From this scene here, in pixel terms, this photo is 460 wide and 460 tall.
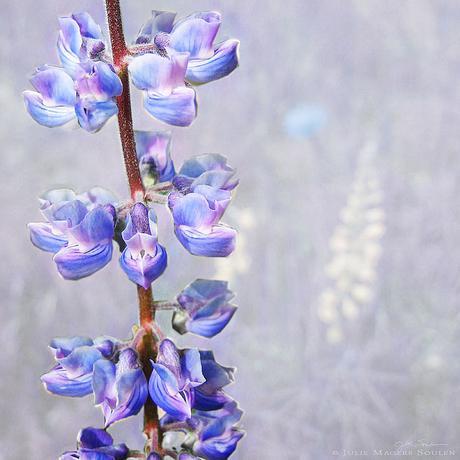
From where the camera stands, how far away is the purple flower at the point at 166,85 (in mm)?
337

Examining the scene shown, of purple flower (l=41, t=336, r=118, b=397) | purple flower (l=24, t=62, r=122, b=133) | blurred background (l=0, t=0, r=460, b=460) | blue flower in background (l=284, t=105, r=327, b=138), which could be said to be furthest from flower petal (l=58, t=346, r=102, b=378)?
blue flower in background (l=284, t=105, r=327, b=138)

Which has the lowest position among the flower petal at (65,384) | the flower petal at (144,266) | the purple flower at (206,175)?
the flower petal at (65,384)

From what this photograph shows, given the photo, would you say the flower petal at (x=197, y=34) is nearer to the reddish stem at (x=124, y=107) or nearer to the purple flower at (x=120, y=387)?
the reddish stem at (x=124, y=107)

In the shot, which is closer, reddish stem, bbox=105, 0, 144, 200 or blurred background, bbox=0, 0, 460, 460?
reddish stem, bbox=105, 0, 144, 200

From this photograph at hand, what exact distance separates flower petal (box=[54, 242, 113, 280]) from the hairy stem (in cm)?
3

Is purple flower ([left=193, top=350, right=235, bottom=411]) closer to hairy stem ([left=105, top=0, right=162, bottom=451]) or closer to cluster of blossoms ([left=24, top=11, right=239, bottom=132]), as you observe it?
hairy stem ([left=105, top=0, right=162, bottom=451])

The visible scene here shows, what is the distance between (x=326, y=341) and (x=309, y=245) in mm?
153

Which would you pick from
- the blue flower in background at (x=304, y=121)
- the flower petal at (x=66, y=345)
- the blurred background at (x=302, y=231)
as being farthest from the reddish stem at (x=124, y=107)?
the blue flower in background at (x=304, y=121)

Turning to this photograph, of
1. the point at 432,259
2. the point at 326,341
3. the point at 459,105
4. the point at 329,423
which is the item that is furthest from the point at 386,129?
the point at 329,423

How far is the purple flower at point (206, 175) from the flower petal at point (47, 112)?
6 centimetres

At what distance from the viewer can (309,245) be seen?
118 centimetres

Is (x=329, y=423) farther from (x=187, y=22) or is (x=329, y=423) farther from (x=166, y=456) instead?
(x=187, y=22)

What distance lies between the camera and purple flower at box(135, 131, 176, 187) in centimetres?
42

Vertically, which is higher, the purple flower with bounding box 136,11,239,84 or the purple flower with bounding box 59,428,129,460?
the purple flower with bounding box 136,11,239,84
